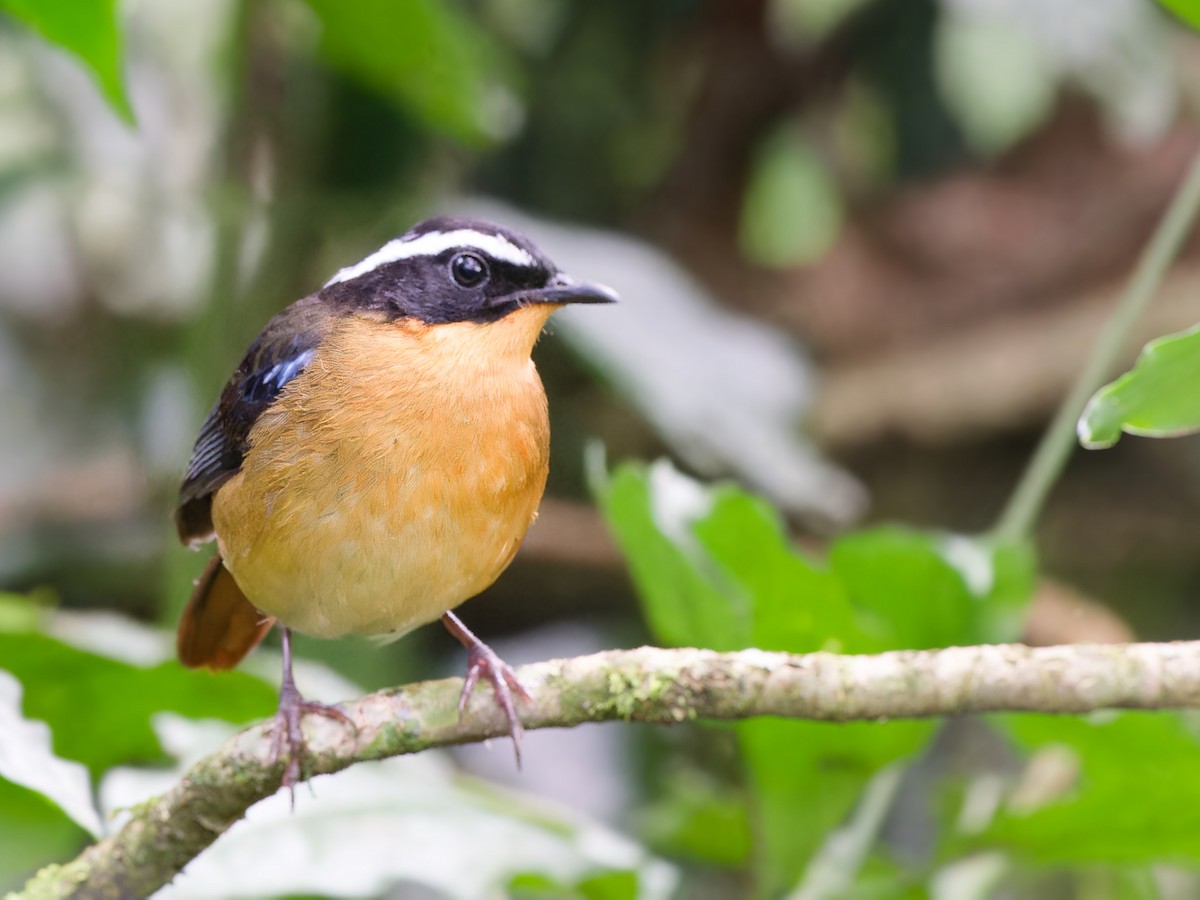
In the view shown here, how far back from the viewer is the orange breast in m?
2.57

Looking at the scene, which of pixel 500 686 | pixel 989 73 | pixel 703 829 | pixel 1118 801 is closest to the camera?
pixel 500 686

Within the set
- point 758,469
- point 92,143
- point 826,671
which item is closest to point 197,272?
point 92,143

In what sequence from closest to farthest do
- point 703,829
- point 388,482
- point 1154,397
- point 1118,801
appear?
1. point 1154,397
2. point 388,482
3. point 1118,801
4. point 703,829

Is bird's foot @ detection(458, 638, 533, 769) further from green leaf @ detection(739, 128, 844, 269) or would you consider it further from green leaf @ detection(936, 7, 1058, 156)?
green leaf @ detection(739, 128, 844, 269)

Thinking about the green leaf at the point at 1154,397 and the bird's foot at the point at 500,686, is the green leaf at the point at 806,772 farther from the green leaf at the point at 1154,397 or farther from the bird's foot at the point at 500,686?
the green leaf at the point at 1154,397

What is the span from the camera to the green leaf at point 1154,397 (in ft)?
6.70

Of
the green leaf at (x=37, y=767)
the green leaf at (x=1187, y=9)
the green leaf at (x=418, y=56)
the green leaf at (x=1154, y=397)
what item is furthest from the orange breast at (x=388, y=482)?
the green leaf at (x=418, y=56)

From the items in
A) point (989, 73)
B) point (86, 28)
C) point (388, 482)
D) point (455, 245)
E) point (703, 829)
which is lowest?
point (703, 829)

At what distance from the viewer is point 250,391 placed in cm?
288

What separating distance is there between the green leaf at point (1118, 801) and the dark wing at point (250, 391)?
1.65m

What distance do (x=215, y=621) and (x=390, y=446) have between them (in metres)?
0.77

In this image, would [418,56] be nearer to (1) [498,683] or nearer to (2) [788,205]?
(2) [788,205]

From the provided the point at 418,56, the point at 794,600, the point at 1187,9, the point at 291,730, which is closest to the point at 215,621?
the point at 291,730

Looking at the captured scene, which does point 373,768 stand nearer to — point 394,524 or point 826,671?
point 394,524
